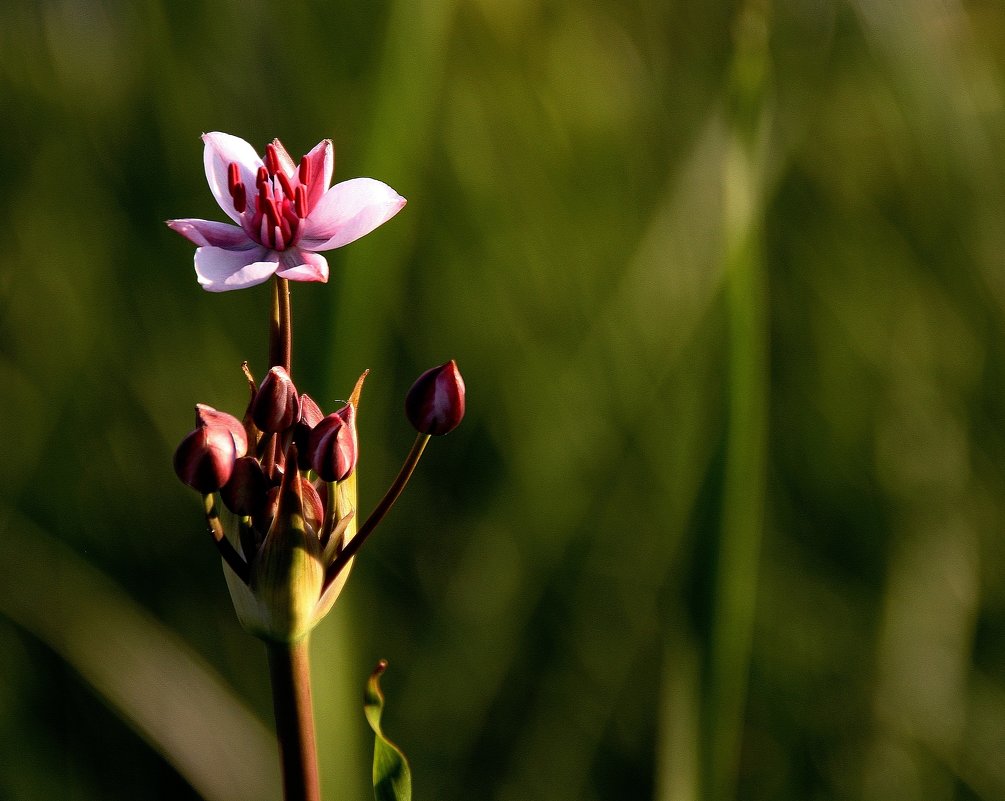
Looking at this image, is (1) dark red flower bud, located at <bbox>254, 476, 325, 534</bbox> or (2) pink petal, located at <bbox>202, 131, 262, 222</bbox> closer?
(1) dark red flower bud, located at <bbox>254, 476, 325, 534</bbox>

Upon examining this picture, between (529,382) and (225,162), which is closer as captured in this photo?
(225,162)

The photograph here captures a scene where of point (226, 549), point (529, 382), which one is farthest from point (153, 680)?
point (529, 382)

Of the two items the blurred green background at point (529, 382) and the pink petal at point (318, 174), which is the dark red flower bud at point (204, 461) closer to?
the pink petal at point (318, 174)

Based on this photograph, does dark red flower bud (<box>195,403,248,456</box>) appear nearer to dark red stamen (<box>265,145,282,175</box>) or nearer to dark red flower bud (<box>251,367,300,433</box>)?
dark red flower bud (<box>251,367,300,433</box>)

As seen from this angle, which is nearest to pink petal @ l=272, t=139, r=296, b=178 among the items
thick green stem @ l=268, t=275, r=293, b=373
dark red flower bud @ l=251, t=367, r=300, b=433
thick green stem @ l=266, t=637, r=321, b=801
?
thick green stem @ l=268, t=275, r=293, b=373

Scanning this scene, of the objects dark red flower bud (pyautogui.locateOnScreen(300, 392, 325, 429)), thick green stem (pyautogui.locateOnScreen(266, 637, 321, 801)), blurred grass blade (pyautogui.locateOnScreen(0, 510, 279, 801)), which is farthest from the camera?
blurred grass blade (pyautogui.locateOnScreen(0, 510, 279, 801))

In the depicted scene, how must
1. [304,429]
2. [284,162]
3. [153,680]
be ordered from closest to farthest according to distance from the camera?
[304,429]
[284,162]
[153,680]

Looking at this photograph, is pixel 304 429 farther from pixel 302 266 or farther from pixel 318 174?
pixel 318 174
